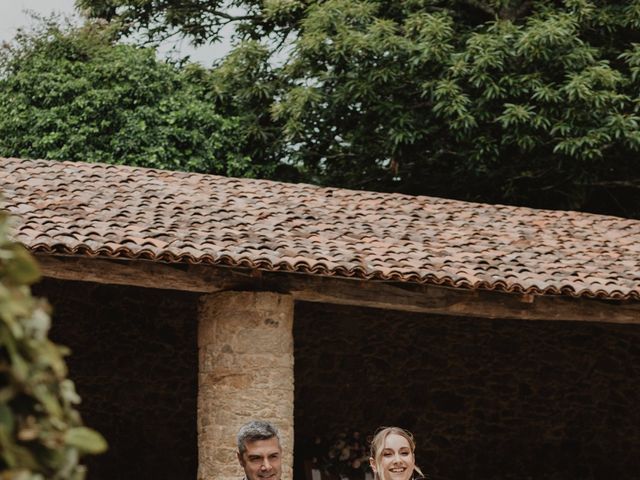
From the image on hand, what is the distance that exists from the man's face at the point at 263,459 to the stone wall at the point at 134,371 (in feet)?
22.3

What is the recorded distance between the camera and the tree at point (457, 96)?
16.2 meters

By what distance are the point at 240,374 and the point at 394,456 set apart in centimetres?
366

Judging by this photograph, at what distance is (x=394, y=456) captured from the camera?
16.5 ft

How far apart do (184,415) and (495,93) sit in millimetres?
6707

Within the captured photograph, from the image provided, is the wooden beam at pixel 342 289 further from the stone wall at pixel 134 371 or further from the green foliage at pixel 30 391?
the green foliage at pixel 30 391

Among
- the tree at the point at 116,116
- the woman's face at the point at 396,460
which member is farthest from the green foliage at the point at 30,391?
the tree at the point at 116,116

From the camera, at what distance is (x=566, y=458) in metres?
12.8

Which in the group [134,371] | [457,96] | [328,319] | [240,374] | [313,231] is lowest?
[240,374]

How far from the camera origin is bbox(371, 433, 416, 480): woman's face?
501 cm

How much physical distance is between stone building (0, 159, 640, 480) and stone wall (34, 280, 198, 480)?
2cm

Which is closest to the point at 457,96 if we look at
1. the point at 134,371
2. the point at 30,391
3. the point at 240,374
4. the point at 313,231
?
the point at 134,371

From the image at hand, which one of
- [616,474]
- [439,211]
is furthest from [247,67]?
[616,474]

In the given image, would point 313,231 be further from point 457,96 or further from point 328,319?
point 457,96

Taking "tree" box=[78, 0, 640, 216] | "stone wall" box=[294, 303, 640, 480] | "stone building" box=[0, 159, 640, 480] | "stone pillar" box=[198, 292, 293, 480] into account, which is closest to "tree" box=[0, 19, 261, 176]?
"tree" box=[78, 0, 640, 216]
